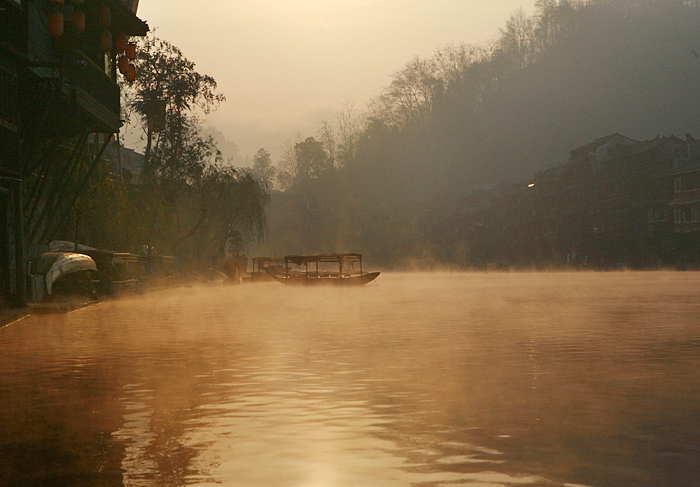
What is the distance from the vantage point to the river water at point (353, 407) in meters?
6.16

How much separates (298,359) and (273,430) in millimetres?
6175

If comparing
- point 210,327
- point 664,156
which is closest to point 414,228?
point 664,156

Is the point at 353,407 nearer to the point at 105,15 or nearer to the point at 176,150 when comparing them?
the point at 105,15

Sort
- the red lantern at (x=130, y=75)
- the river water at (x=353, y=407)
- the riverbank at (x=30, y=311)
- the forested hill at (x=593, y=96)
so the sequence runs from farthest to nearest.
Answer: the forested hill at (x=593, y=96), the red lantern at (x=130, y=75), the riverbank at (x=30, y=311), the river water at (x=353, y=407)

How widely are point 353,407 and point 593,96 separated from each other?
119201mm

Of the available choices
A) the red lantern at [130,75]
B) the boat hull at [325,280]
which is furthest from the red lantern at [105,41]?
the boat hull at [325,280]

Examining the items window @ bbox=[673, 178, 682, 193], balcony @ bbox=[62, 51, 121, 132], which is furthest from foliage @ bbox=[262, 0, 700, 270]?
balcony @ bbox=[62, 51, 121, 132]

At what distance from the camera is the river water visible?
616 centimetres

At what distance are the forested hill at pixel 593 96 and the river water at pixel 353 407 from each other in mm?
103178

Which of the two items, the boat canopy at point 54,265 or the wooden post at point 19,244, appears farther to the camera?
the boat canopy at point 54,265

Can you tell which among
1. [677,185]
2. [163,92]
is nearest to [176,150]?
[163,92]

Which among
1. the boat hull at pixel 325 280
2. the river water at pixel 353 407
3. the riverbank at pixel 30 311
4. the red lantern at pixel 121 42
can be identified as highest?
the red lantern at pixel 121 42

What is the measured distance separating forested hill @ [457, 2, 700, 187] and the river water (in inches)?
4062

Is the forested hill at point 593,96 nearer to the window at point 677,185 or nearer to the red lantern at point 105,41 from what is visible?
the window at point 677,185
